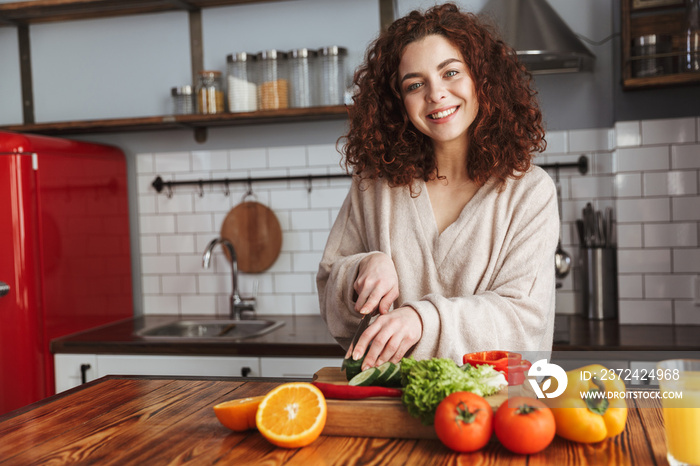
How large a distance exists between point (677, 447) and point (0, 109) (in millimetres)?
3274

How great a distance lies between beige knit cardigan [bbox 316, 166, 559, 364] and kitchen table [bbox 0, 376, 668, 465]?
1.05 feet

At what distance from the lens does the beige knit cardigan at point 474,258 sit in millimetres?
1374

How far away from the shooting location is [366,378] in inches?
42.2

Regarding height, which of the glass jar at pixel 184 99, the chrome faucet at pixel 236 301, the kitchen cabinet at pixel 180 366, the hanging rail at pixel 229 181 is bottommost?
the kitchen cabinet at pixel 180 366

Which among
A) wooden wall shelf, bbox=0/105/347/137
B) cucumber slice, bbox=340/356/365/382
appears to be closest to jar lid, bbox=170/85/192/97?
wooden wall shelf, bbox=0/105/347/137

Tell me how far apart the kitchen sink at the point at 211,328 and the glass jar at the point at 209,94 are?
2.93 feet

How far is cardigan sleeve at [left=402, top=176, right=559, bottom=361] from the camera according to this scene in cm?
128

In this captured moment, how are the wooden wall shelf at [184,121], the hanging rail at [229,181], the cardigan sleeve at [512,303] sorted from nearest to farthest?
the cardigan sleeve at [512,303], the wooden wall shelf at [184,121], the hanging rail at [229,181]

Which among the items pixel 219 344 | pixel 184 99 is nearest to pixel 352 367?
pixel 219 344

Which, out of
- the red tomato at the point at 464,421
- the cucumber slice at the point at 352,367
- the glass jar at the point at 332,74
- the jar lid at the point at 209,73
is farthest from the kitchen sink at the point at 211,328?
the red tomato at the point at 464,421

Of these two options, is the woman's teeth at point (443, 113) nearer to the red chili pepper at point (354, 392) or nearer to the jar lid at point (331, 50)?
the red chili pepper at point (354, 392)

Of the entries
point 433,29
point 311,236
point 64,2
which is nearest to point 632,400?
point 433,29

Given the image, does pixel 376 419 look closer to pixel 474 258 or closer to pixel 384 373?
pixel 384 373

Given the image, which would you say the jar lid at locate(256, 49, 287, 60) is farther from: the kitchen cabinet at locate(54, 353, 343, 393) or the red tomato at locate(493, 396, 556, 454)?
the red tomato at locate(493, 396, 556, 454)
